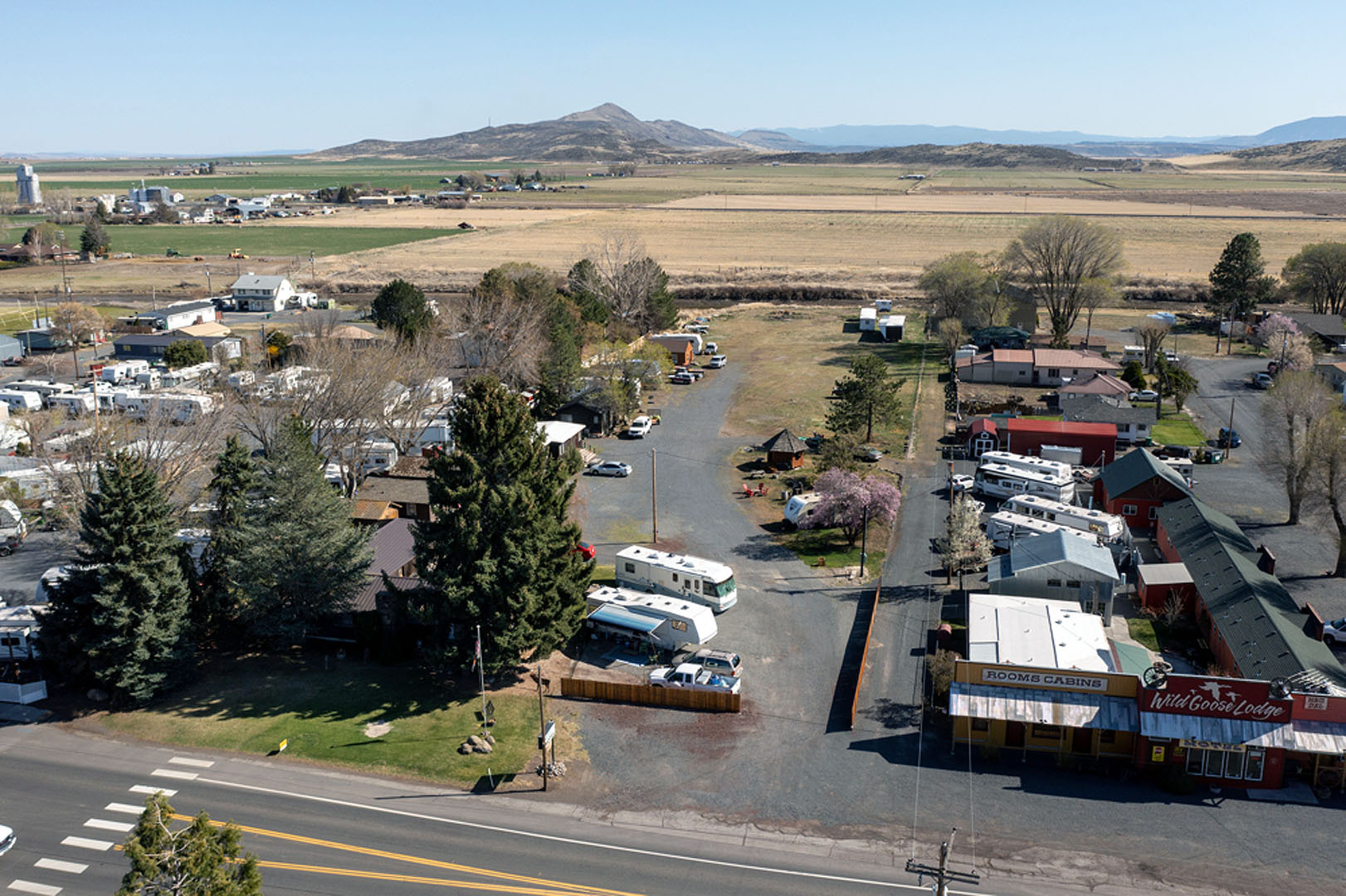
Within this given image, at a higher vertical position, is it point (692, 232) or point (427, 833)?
point (692, 232)

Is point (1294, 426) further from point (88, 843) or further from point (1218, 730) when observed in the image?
point (88, 843)

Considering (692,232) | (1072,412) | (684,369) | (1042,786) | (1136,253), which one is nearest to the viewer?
(1042,786)

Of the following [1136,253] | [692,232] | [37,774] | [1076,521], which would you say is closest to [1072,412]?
[1076,521]

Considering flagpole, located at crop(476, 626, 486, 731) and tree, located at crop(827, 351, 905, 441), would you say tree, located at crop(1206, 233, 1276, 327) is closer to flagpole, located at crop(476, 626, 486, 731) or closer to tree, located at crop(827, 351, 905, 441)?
tree, located at crop(827, 351, 905, 441)

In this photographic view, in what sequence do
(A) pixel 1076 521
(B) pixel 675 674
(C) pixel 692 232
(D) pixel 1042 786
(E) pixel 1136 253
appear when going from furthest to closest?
(C) pixel 692 232
(E) pixel 1136 253
(A) pixel 1076 521
(B) pixel 675 674
(D) pixel 1042 786

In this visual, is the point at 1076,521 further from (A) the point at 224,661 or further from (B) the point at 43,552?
(B) the point at 43,552

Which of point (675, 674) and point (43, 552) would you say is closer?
point (675, 674)

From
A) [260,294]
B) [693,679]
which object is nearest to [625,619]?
[693,679]
